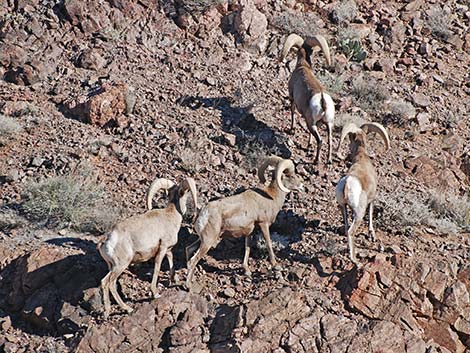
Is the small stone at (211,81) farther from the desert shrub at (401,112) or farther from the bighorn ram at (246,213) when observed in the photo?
the bighorn ram at (246,213)

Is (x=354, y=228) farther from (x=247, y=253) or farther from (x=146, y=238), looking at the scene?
(x=146, y=238)

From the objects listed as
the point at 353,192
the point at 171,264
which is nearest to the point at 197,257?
the point at 171,264

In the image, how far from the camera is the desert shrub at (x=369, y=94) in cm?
1582

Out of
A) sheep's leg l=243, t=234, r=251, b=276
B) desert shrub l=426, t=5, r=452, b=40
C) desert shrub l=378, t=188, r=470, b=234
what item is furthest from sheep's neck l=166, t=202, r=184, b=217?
desert shrub l=426, t=5, r=452, b=40

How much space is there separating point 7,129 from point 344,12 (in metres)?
8.18

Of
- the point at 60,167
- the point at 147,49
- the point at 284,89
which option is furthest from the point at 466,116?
the point at 60,167

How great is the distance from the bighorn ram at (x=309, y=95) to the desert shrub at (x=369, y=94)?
4.79 feet

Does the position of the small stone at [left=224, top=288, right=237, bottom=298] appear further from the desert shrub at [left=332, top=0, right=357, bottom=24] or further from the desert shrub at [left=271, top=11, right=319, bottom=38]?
the desert shrub at [left=332, top=0, right=357, bottom=24]

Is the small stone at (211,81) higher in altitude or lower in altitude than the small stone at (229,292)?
lower

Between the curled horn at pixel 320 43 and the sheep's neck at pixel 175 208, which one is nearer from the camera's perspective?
the sheep's neck at pixel 175 208

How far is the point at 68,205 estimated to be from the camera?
12250 millimetres

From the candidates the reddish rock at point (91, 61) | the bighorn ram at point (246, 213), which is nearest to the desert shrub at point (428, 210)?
the bighorn ram at point (246, 213)

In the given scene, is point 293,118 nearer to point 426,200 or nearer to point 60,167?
point 426,200

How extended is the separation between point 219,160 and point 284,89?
9.97 feet
